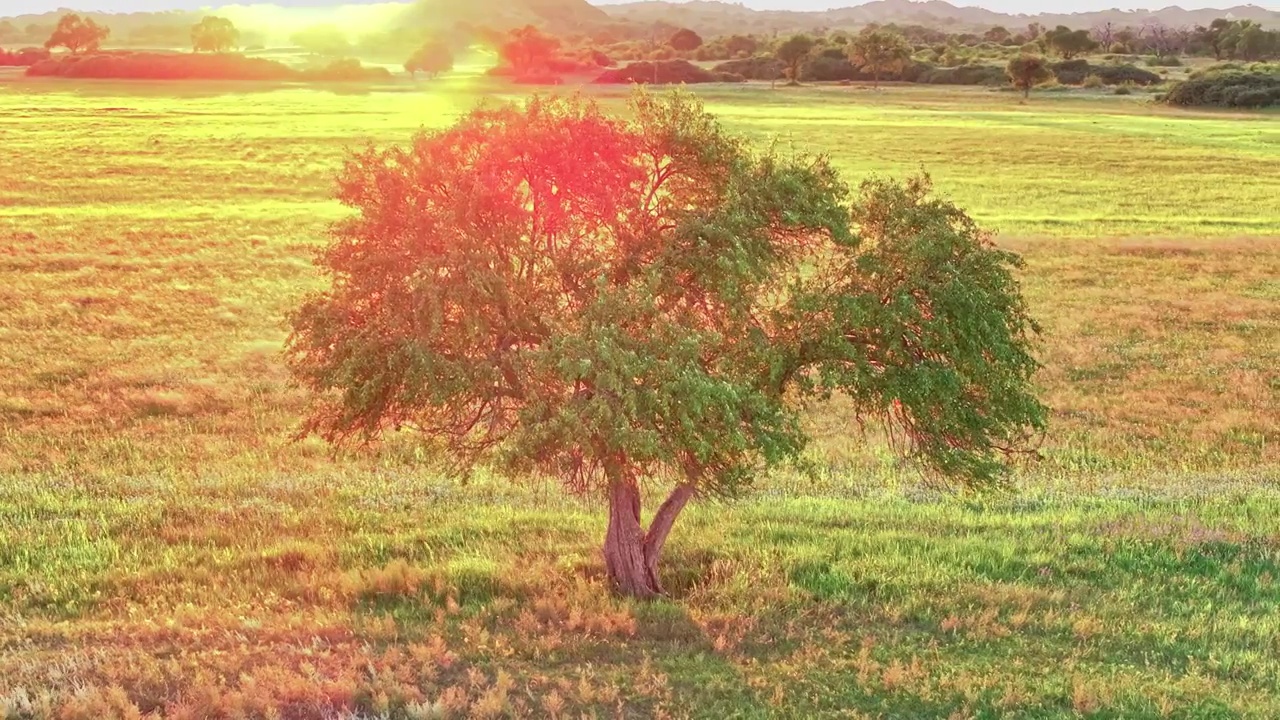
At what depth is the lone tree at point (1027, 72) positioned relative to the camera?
139m

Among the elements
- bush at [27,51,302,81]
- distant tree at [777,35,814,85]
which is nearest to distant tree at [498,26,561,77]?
bush at [27,51,302,81]

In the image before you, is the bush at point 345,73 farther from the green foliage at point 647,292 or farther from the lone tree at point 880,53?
the green foliage at point 647,292

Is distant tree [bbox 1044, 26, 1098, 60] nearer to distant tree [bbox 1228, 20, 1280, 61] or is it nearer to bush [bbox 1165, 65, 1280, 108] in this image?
distant tree [bbox 1228, 20, 1280, 61]

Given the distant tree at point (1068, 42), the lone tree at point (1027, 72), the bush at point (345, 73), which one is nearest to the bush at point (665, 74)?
the bush at point (345, 73)

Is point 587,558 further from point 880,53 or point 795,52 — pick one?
point 795,52

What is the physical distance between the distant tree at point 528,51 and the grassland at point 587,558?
135469 mm

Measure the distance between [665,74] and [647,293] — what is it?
487 ft

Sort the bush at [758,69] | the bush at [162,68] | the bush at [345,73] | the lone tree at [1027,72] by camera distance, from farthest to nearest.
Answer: the bush at [758,69], the bush at [345,73], the bush at [162,68], the lone tree at [1027,72]

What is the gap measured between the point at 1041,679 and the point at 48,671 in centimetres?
1028

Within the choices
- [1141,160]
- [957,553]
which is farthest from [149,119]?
[957,553]

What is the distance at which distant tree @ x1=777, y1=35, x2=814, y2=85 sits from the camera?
170250mm

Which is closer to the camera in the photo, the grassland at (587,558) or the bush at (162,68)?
the grassland at (587,558)

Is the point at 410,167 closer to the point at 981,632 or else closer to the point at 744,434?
the point at 744,434

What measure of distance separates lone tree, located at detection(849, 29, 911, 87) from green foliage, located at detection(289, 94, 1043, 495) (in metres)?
152
